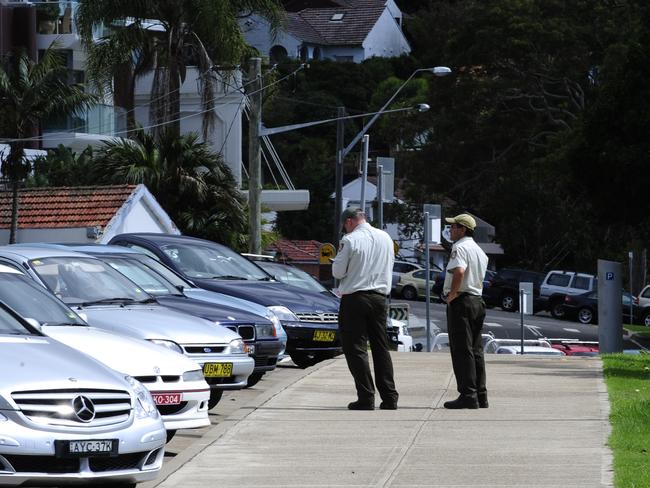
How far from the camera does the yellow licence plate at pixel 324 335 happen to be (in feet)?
58.4

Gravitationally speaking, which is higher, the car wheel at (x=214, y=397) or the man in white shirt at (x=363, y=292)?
the man in white shirt at (x=363, y=292)

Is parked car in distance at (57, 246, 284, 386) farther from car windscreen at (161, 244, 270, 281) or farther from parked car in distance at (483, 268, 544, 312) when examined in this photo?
parked car in distance at (483, 268, 544, 312)

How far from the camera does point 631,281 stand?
5353 centimetres

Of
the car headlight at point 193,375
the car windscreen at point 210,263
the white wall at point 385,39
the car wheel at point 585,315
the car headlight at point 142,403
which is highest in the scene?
the white wall at point 385,39

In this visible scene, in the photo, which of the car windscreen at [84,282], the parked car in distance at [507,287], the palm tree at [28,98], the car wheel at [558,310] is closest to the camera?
the car windscreen at [84,282]

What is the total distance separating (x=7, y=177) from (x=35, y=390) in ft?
95.2

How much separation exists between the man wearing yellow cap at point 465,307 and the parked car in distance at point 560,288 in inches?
1641

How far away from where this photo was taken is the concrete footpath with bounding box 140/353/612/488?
9422 mm

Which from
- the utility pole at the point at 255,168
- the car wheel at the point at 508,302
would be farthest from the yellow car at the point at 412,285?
the utility pole at the point at 255,168

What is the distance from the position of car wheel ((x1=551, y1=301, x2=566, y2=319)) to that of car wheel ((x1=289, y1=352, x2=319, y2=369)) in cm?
3622

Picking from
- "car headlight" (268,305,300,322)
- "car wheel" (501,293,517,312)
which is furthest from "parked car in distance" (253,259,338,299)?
"car wheel" (501,293,517,312)

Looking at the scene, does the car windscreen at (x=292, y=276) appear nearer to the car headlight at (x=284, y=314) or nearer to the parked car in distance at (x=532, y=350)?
the car headlight at (x=284, y=314)

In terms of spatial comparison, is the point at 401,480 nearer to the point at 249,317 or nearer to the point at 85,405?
the point at 85,405

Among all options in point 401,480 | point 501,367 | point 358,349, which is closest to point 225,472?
point 401,480
